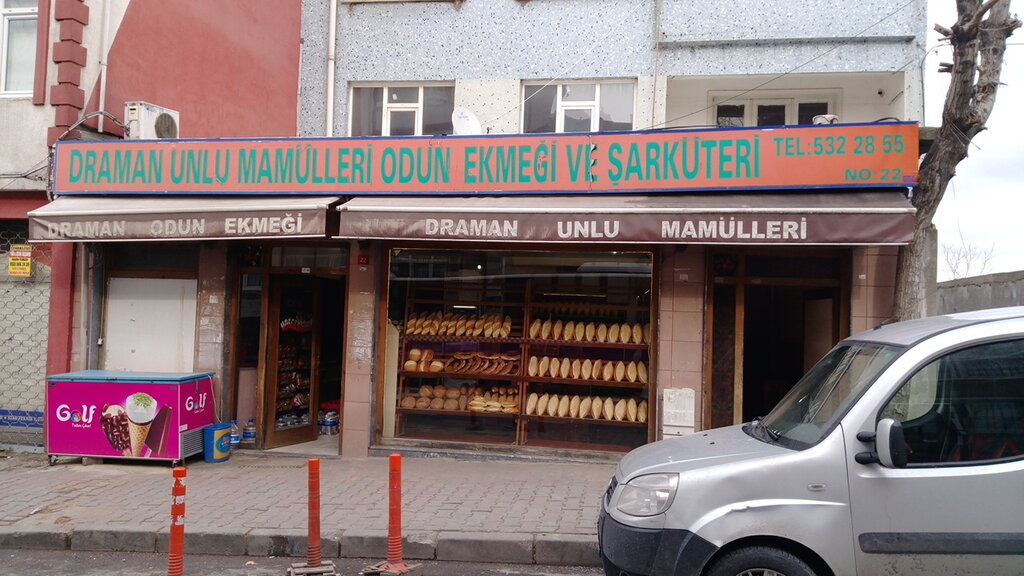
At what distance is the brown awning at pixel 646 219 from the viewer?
7641mm

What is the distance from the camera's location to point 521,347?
9.80 metres

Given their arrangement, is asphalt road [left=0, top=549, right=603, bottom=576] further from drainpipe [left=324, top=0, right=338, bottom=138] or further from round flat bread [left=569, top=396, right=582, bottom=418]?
drainpipe [left=324, top=0, right=338, bottom=138]

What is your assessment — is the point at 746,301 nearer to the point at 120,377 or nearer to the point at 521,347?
the point at 521,347

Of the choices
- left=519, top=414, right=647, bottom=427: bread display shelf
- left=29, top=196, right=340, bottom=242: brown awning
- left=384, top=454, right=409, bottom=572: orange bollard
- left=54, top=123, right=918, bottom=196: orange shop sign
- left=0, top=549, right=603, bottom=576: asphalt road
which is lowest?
left=0, top=549, right=603, bottom=576: asphalt road

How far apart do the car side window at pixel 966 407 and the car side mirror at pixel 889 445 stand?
0.17 metres

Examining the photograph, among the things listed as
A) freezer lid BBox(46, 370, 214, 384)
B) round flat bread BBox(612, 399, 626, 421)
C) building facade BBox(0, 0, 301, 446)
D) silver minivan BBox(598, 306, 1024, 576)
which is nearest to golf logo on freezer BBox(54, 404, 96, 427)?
freezer lid BBox(46, 370, 214, 384)

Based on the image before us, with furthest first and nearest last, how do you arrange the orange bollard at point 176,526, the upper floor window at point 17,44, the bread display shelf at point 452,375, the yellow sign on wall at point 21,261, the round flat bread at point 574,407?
the upper floor window at point 17,44 < the yellow sign on wall at point 21,261 < the bread display shelf at point 452,375 < the round flat bread at point 574,407 < the orange bollard at point 176,526

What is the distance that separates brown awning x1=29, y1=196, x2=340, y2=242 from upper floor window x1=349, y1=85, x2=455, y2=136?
2.78 metres

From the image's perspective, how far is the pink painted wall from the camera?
10289 mm

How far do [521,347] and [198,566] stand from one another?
186 inches

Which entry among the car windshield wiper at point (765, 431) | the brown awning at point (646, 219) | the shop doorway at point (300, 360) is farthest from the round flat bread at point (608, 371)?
the car windshield wiper at point (765, 431)

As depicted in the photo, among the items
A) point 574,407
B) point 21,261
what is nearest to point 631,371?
point 574,407

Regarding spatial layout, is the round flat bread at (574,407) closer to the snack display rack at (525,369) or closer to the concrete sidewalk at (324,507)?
the snack display rack at (525,369)

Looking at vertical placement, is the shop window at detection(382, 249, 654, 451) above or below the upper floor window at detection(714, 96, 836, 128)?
below
